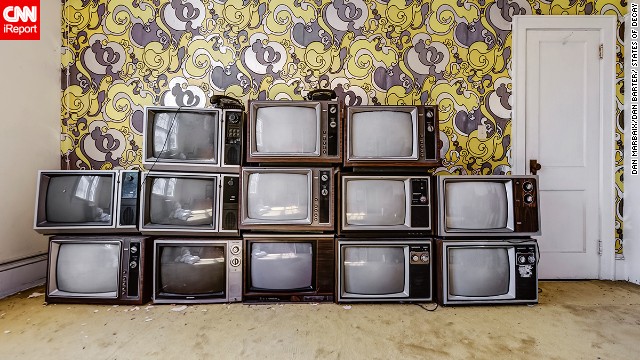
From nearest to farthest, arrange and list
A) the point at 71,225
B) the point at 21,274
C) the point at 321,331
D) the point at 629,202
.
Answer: the point at 321,331 → the point at 71,225 → the point at 21,274 → the point at 629,202

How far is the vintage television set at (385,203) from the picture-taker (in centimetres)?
181

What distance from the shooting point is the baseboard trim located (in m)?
1.95

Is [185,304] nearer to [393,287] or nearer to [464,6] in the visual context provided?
[393,287]

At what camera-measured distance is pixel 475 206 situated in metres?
1.84

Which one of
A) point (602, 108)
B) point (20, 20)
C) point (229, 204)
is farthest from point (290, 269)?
point (602, 108)

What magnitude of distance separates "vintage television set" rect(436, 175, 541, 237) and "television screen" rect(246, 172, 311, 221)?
2.50ft

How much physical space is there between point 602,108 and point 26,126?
3931mm

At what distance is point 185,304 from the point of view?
185 cm

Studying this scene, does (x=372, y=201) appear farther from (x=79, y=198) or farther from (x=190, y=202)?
(x=79, y=198)

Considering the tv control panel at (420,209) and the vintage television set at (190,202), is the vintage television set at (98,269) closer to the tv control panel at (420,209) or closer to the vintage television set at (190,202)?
the vintage television set at (190,202)

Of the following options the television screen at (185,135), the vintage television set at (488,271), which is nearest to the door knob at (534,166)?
the vintage television set at (488,271)

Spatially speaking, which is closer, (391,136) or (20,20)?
(391,136)

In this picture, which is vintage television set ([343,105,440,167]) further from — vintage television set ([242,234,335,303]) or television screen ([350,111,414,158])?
vintage television set ([242,234,335,303])

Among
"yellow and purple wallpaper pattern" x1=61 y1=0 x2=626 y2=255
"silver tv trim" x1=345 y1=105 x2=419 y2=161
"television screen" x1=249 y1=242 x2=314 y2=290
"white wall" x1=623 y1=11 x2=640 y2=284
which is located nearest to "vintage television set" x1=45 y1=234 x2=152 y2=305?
"television screen" x1=249 y1=242 x2=314 y2=290
